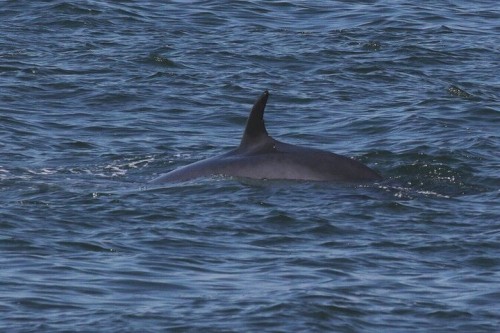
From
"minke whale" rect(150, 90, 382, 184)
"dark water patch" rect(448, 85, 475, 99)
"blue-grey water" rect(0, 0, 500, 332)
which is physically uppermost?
"minke whale" rect(150, 90, 382, 184)

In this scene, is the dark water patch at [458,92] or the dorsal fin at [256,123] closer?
the dorsal fin at [256,123]

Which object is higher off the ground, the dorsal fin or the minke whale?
the dorsal fin

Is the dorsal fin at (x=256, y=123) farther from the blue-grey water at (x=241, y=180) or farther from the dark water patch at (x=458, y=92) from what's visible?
the dark water patch at (x=458, y=92)

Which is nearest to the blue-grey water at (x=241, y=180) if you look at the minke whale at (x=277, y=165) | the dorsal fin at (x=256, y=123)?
the minke whale at (x=277, y=165)

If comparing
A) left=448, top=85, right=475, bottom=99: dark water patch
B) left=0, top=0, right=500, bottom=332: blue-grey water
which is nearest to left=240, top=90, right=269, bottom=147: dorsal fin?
left=0, top=0, right=500, bottom=332: blue-grey water

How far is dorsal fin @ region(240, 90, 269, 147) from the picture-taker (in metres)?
18.8

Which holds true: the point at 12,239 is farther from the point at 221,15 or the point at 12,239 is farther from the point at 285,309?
the point at 221,15

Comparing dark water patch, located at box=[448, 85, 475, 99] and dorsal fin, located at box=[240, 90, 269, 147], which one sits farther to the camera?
dark water patch, located at box=[448, 85, 475, 99]

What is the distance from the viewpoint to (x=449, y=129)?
24453 millimetres

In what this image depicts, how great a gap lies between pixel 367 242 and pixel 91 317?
4032 millimetres

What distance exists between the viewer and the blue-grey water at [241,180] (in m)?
14.5

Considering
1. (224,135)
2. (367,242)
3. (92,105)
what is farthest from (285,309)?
(92,105)

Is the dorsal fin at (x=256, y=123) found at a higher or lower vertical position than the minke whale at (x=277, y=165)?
higher

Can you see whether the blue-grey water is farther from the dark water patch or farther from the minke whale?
the minke whale
